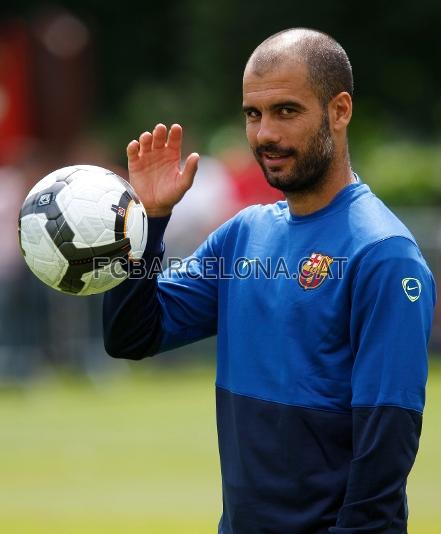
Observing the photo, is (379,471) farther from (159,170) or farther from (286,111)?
(159,170)

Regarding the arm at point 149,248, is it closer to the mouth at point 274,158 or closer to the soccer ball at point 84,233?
the soccer ball at point 84,233

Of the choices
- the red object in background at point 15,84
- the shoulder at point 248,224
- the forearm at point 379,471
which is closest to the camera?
the forearm at point 379,471

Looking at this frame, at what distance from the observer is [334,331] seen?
4.14 meters

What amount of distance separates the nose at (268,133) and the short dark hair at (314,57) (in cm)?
18

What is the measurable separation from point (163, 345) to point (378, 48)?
2990 centimetres

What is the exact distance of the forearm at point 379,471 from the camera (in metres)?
3.89

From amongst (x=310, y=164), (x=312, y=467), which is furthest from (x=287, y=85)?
(x=312, y=467)

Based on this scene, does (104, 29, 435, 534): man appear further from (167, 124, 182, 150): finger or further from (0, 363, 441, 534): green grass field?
(0, 363, 441, 534): green grass field

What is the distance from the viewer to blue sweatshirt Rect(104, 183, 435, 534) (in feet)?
13.0

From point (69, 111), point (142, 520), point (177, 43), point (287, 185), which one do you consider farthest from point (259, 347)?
point (177, 43)

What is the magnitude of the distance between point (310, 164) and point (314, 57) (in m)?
0.39

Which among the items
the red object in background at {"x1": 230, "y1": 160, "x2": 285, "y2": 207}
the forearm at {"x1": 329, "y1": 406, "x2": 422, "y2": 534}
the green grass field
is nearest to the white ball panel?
the forearm at {"x1": 329, "y1": 406, "x2": 422, "y2": 534}

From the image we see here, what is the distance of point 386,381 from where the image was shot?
3945mm

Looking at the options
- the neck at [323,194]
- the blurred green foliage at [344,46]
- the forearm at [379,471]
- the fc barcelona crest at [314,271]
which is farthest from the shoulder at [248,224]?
the blurred green foliage at [344,46]
